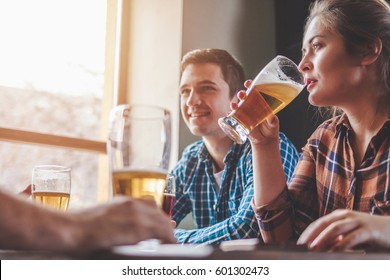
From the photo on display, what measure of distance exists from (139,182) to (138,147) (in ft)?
0.14

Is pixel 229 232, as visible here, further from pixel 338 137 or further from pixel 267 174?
pixel 338 137

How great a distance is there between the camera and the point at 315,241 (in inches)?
25.9

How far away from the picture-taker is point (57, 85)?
8.68ft

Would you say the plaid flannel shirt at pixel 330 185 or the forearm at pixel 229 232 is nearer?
the plaid flannel shirt at pixel 330 185

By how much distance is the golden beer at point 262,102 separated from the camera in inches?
42.5

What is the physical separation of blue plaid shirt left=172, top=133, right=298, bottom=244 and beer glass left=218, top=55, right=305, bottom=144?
1.23 ft

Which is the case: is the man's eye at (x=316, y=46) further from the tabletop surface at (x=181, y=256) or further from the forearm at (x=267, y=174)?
the tabletop surface at (x=181, y=256)

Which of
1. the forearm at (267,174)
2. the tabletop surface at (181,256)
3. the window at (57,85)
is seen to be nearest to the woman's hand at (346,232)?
the tabletop surface at (181,256)

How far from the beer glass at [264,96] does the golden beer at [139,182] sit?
492mm

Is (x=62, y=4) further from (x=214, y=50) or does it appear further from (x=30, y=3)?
Answer: (x=214, y=50)

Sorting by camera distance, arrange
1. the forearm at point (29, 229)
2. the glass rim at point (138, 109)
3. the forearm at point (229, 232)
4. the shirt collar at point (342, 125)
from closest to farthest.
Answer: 1. the forearm at point (29, 229)
2. the glass rim at point (138, 109)
3. the shirt collar at point (342, 125)
4. the forearm at point (229, 232)

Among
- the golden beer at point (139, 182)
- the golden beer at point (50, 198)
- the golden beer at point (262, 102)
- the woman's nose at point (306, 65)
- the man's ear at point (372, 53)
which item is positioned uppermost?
the man's ear at point (372, 53)

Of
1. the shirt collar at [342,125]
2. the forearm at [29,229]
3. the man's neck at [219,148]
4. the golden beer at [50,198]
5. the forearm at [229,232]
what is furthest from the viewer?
the man's neck at [219,148]
